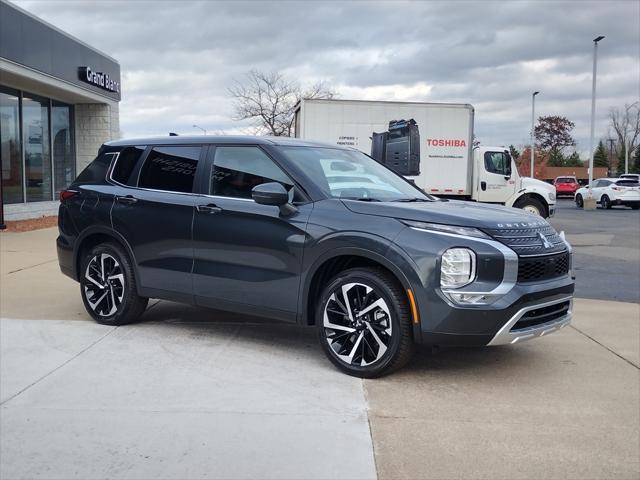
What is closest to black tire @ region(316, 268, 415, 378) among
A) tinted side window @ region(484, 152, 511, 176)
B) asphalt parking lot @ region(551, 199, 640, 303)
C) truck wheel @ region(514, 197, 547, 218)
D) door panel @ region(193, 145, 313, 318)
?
door panel @ region(193, 145, 313, 318)

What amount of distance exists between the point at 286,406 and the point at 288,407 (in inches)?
0.8

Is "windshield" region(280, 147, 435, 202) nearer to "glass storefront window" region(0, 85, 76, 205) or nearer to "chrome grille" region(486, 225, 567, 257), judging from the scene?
"chrome grille" region(486, 225, 567, 257)

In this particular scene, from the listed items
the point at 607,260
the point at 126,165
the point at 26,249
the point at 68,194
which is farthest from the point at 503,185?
the point at 68,194

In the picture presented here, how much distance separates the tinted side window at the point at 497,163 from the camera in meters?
19.3

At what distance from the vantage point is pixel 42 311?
6930 millimetres

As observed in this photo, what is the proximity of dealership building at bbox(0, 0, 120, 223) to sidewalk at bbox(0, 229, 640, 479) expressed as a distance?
36.6 ft

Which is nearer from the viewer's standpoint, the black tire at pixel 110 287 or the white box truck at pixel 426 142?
the black tire at pixel 110 287

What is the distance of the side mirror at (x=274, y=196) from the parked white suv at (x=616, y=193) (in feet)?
107

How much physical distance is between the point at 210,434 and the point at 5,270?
6.91m

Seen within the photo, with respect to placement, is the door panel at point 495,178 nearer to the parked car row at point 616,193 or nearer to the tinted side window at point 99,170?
the tinted side window at point 99,170

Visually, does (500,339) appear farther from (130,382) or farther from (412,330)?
(130,382)

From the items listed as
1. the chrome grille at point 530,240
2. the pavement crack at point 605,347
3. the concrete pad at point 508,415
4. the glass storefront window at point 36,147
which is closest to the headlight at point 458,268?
the chrome grille at point 530,240

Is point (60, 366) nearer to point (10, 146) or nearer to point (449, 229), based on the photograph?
point (449, 229)

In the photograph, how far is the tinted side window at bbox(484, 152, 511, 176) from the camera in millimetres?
19328
